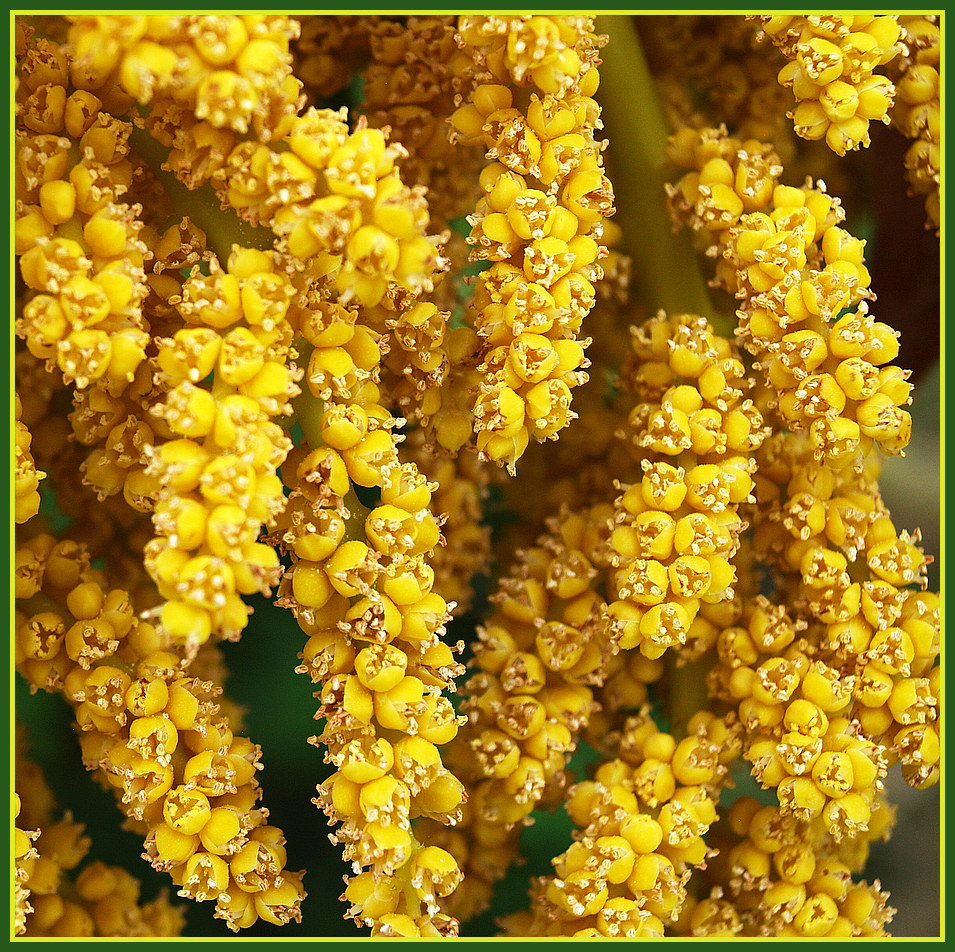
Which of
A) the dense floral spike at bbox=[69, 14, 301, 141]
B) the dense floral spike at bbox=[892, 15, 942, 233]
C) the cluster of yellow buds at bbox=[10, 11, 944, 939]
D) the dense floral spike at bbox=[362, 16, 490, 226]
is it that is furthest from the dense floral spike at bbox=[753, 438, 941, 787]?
the dense floral spike at bbox=[69, 14, 301, 141]

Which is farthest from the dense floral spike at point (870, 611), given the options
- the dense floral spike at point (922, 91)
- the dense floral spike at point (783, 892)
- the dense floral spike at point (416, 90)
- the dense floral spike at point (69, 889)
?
the dense floral spike at point (69, 889)

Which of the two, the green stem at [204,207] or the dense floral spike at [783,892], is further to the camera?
the dense floral spike at [783,892]

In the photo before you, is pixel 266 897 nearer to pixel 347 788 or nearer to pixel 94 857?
pixel 347 788

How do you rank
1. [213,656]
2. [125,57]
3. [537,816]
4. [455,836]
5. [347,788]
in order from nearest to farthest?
[125,57] < [347,788] < [455,836] < [213,656] < [537,816]

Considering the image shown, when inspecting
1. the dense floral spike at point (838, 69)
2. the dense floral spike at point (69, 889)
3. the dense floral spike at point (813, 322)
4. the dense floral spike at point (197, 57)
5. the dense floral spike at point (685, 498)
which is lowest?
the dense floral spike at point (69, 889)

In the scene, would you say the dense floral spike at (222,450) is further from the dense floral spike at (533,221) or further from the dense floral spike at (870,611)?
the dense floral spike at (870,611)

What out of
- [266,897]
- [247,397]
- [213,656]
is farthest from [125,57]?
[213,656]

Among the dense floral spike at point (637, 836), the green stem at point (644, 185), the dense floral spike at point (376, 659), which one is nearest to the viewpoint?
the dense floral spike at point (376, 659)
